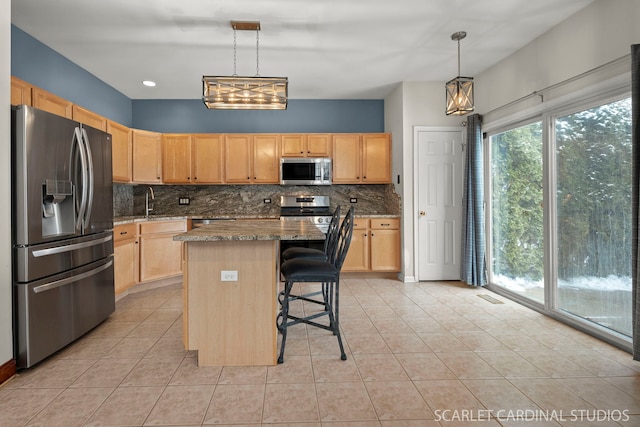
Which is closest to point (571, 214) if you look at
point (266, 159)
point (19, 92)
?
point (266, 159)

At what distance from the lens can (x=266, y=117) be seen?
5.15 metres

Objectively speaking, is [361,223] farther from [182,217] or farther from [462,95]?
[182,217]

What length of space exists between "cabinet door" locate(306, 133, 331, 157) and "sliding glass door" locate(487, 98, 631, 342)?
7.22ft

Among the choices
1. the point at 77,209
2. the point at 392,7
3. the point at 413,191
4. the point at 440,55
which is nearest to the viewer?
the point at 77,209

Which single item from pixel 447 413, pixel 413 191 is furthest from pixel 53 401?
pixel 413 191

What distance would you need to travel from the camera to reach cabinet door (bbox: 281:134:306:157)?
491 centimetres

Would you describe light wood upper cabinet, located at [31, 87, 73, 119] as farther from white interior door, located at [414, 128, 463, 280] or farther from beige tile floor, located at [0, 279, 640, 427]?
white interior door, located at [414, 128, 463, 280]

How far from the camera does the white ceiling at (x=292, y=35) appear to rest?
2.68 m

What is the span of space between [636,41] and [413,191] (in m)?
2.49

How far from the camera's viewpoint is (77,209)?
250 cm

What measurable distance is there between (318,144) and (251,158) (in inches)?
39.5

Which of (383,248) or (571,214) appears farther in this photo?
(383,248)

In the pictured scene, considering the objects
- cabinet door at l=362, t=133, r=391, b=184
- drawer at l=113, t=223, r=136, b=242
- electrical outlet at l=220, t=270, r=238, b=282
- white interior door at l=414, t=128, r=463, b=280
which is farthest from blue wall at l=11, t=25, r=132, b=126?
white interior door at l=414, t=128, r=463, b=280

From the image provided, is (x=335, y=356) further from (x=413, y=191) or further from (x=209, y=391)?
(x=413, y=191)
